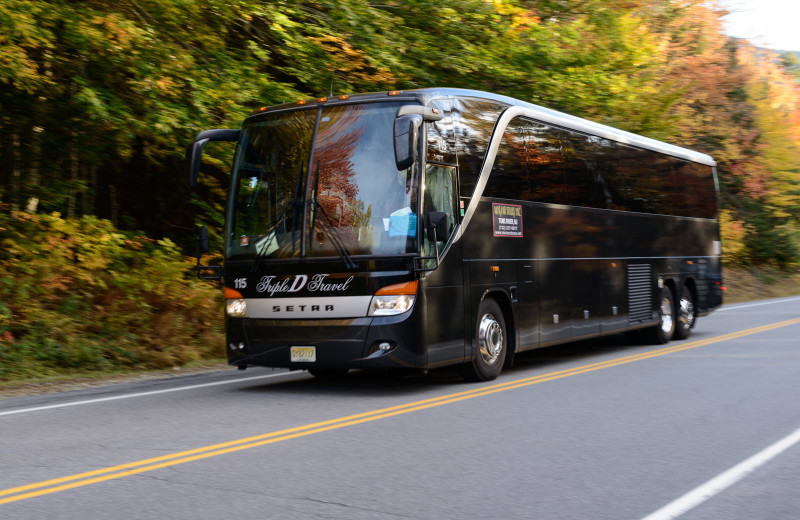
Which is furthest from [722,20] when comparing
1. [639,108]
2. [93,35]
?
[93,35]

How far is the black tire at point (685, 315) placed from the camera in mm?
17500

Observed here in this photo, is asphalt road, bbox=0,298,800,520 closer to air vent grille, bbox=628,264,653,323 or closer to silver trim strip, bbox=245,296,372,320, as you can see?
silver trim strip, bbox=245,296,372,320

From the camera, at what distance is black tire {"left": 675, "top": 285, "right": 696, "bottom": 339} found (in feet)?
57.4

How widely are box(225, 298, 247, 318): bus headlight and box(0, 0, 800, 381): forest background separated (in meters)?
3.01

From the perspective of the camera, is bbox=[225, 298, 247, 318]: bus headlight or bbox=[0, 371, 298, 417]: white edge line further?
bbox=[225, 298, 247, 318]: bus headlight

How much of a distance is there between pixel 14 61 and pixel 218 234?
16.2 feet

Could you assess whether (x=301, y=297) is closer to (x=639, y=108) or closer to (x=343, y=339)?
(x=343, y=339)

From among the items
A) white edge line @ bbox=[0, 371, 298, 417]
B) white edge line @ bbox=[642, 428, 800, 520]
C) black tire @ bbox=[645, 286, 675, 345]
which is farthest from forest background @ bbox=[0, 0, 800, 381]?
white edge line @ bbox=[642, 428, 800, 520]

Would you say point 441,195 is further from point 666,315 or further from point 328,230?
point 666,315

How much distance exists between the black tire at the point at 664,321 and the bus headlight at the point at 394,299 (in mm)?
8023

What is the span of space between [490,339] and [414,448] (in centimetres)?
427

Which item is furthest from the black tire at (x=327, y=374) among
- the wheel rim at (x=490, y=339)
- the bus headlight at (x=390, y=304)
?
the bus headlight at (x=390, y=304)

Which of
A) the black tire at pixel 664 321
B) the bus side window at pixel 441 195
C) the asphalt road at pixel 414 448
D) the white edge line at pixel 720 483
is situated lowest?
the white edge line at pixel 720 483

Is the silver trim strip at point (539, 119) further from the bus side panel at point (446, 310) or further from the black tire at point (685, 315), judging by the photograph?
the black tire at point (685, 315)
